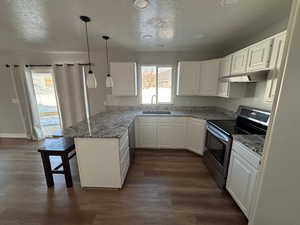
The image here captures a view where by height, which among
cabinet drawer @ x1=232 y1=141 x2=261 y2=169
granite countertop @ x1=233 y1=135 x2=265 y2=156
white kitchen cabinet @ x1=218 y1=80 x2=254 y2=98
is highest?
white kitchen cabinet @ x1=218 y1=80 x2=254 y2=98

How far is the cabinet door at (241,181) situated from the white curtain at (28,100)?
198 inches

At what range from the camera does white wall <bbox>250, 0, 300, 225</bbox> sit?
0.73 meters

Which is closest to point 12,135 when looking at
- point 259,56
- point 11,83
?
point 11,83

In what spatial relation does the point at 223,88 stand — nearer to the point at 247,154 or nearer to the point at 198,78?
the point at 198,78

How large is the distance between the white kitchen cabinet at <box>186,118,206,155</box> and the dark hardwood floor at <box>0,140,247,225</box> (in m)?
0.44

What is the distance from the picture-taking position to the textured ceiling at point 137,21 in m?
1.55

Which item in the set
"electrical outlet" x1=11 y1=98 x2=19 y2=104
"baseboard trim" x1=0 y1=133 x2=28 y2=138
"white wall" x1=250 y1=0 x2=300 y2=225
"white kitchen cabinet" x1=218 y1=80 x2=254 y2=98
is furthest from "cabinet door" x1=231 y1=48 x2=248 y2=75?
"baseboard trim" x1=0 y1=133 x2=28 y2=138

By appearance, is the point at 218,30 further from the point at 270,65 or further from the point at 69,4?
the point at 69,4

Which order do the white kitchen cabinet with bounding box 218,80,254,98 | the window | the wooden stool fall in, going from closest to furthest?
the wooden stool < the white kitchen cabinet with bounding box 218,80,254,98 < the window

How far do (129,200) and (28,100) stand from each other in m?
4.10

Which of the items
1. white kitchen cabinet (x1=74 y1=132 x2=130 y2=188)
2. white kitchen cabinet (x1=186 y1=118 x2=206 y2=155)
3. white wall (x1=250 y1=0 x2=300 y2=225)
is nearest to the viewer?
white wall (x1=250 y1=0 x2=300 y2=225)

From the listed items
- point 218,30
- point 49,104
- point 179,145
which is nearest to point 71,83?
point 49,104

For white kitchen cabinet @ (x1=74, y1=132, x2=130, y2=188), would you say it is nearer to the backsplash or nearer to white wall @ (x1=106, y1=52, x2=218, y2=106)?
the backsplash

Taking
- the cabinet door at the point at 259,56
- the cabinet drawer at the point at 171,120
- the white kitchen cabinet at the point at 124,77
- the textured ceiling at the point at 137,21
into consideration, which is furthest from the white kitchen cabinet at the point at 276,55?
the white kitchen cabinet at the point at 124,77
